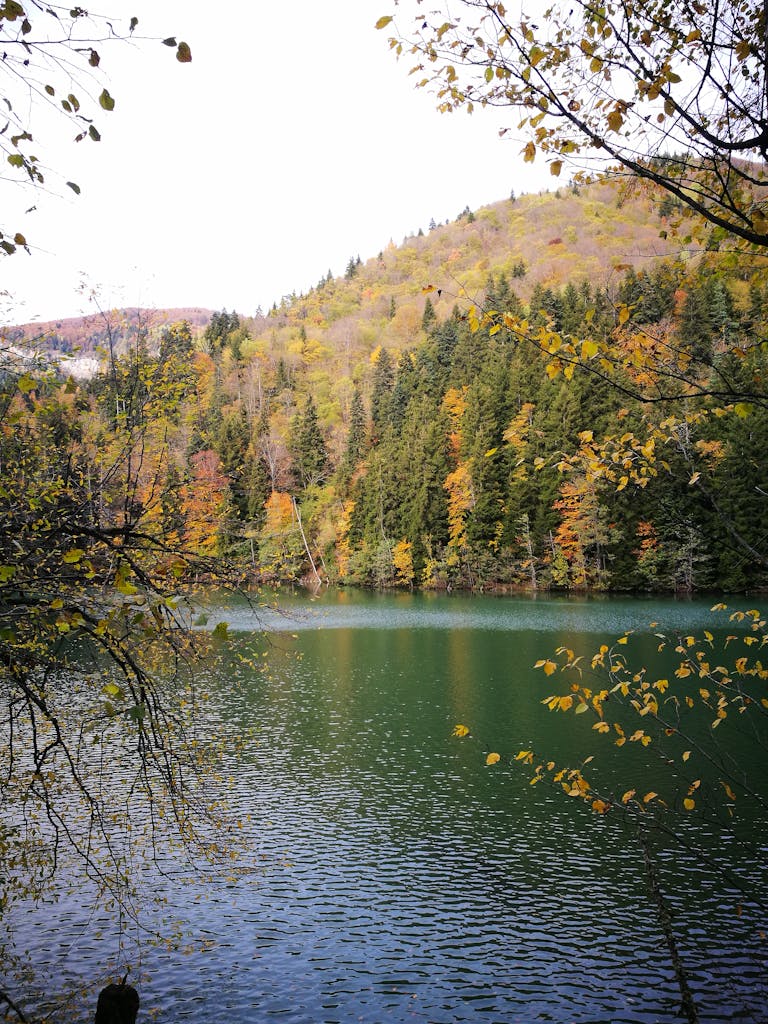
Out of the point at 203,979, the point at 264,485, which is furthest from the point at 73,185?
the point at 264,485

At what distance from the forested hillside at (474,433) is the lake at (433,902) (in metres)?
2.74

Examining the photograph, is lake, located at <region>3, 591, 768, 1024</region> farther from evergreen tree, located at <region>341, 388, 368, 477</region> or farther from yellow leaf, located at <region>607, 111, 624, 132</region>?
evergreen tree, located at <region>341, 388, 368, 477</region>

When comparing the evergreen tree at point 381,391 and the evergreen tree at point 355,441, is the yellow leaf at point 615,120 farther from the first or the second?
the evergreen tree at point 381,391

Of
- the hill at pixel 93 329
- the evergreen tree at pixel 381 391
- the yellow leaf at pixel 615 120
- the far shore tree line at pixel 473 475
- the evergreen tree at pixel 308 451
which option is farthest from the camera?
the evergreen tree at pixel 381 391

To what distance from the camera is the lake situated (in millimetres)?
7352

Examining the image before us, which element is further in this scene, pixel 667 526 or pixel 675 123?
pixel 667 526

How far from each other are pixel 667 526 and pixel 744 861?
32.9m

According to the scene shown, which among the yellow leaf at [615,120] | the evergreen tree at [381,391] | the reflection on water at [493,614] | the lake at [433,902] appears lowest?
the lake at [433,902]

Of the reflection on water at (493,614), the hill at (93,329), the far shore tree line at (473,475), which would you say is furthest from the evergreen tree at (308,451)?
the hill at (93,329)

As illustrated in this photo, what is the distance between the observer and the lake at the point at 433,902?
7352 millimetres

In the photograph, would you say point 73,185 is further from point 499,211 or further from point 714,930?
point 499,211

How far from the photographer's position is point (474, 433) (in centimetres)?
5453

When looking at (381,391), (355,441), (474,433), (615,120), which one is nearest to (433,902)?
(615,120)

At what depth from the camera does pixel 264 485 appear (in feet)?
199
